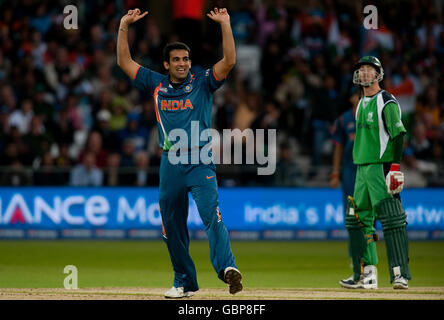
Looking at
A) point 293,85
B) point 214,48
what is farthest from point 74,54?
point 293,85

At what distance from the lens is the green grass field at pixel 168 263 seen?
1129cm

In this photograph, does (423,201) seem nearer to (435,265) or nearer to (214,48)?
(435,265)

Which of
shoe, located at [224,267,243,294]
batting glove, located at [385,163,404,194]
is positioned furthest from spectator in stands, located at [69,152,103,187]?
shoe, located at [224,267,243,294]

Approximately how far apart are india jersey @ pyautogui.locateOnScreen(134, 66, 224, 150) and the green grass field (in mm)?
2573

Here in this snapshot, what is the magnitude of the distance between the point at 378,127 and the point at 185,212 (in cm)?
242

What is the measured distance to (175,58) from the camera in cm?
896

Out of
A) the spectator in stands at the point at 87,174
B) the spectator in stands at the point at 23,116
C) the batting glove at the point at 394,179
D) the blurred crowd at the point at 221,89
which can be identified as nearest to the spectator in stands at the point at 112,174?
the blurred crowd at the point at 221,89

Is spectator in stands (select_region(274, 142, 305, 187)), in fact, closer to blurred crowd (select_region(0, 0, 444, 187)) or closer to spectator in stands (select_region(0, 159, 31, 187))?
blurred crowd (select_region(0, 0, 444, 187))

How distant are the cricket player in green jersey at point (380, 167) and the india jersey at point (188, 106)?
191cm

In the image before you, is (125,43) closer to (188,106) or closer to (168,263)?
(188,106)

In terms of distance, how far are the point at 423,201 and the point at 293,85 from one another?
475 cm

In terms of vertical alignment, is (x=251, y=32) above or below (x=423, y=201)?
above

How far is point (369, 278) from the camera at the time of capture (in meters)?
10.3

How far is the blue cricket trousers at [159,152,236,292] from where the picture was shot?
862cm
